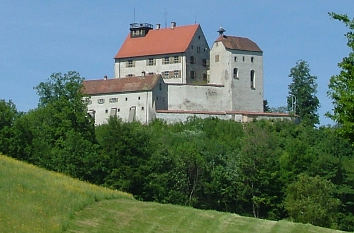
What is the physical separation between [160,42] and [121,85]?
12.1 metres

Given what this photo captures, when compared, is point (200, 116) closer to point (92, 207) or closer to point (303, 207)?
point (303, 207)

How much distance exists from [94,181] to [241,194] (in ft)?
58.7

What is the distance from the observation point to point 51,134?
249 feet

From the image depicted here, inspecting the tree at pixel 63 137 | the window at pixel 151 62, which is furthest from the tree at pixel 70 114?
the window at pixel 151 62

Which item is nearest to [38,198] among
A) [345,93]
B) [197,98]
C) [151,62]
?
[345,93]

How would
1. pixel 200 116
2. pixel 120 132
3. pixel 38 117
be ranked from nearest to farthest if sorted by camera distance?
pixel 120 132
pixel 38 117
pixel 200 116

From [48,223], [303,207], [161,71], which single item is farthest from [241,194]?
[48,223]

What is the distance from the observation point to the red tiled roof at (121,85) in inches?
4414

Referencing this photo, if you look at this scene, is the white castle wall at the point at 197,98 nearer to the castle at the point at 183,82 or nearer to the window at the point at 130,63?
the castle at the point at 183,82

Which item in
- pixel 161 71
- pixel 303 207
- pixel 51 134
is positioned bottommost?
pixel 303 207

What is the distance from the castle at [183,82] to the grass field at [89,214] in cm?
7102

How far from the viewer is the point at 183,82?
384 feet

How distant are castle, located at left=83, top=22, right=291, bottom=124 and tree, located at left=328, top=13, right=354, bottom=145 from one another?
255 ft

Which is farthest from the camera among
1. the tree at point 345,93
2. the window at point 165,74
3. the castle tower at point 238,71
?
the window at point 165,74
